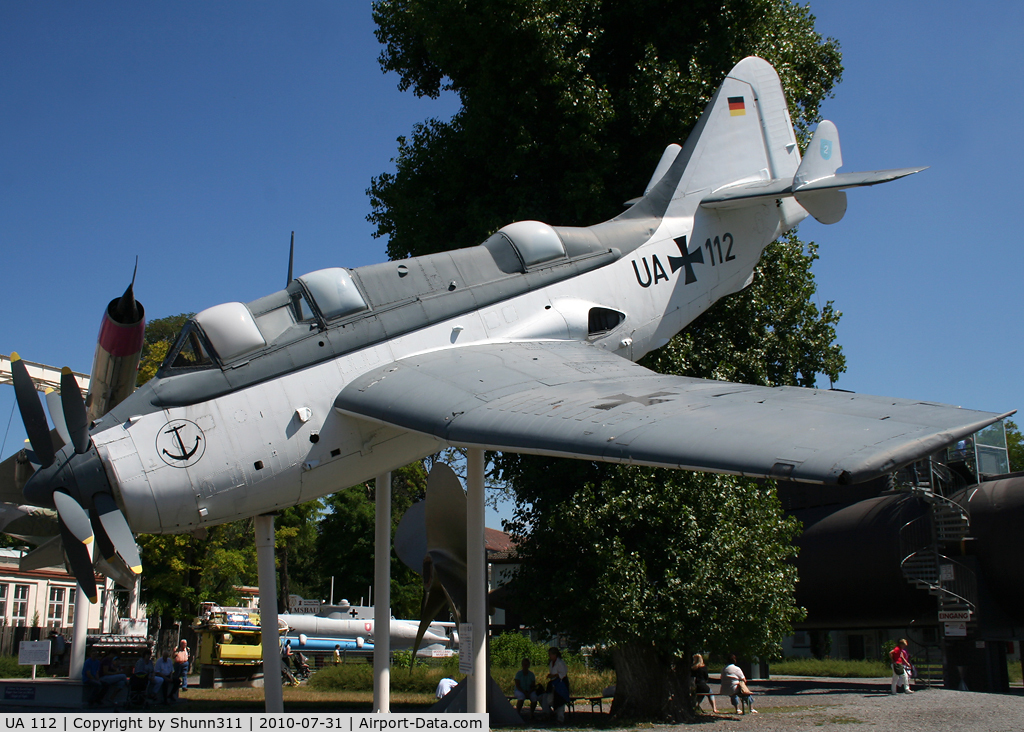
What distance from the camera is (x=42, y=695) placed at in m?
15.9

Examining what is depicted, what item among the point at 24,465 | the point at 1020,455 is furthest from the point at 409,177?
the point at 1020,455

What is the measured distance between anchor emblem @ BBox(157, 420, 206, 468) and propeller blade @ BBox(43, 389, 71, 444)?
112cm

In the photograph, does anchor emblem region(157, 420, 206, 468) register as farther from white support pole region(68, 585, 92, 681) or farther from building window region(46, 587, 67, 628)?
building window region(46, 587, 67, 628)

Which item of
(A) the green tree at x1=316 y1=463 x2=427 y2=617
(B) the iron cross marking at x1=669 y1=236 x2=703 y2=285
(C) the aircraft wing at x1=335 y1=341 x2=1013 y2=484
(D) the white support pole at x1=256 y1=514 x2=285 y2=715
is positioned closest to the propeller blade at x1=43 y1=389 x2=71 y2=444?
(D) the white support pole at x1=256 y1=514 x2=285 y2=715

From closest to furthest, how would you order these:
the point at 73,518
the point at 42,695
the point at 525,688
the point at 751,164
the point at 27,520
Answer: the point at 73,518
the point at 27,520
the point at 751,164
the point at 42,695
the point at 525,688

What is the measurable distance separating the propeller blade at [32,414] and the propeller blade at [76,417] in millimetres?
282

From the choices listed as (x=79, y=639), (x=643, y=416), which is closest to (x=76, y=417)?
(x=643, y=416)

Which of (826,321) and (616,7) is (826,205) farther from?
(616,7)

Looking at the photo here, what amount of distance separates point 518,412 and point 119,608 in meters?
45.8

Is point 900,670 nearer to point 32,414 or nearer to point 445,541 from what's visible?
point 445,541

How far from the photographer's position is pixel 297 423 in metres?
8.80

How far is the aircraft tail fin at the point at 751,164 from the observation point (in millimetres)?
13578

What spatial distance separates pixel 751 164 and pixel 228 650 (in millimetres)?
21086

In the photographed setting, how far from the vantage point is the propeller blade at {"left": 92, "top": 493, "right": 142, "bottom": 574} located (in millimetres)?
7449
